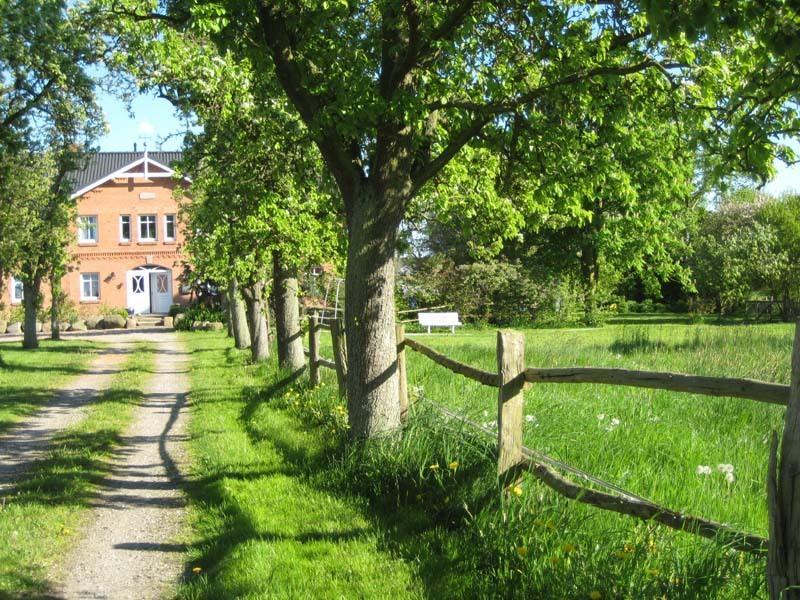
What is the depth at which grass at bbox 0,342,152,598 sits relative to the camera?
6125 mm

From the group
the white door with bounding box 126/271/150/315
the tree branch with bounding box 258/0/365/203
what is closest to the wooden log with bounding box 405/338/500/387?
the tree branch with bounding box 258/0/365/203

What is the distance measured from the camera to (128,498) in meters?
8.48

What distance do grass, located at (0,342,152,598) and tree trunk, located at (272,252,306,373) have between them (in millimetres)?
3446

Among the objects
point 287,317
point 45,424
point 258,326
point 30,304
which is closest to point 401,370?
point 45,424

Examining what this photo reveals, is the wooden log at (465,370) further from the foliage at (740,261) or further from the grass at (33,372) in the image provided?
the foliage at (740,261)

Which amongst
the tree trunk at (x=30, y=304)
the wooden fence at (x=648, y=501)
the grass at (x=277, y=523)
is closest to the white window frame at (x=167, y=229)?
the tree trunk at (x=30, y=304)

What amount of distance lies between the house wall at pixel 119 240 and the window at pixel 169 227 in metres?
0.36

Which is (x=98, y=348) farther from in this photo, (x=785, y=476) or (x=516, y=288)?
(x=785, y=476)

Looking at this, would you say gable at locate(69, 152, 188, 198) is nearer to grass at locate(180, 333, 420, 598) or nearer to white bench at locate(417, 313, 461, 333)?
white bench at locate(417, 313, 461, 333)

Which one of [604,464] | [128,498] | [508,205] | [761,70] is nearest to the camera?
[761,70]

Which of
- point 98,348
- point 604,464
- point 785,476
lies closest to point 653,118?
point 604,464

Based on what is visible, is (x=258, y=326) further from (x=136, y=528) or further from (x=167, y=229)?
(x=167, y=229)

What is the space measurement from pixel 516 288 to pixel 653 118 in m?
32.7

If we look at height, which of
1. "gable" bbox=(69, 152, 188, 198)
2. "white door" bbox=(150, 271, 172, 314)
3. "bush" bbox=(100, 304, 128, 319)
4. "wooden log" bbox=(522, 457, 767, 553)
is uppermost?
"gable" bbox=(69, 152, 188, 198)
